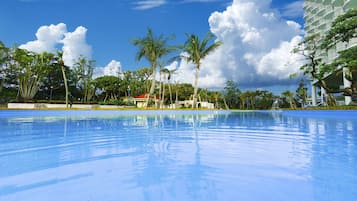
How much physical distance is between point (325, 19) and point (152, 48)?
24.2 metres

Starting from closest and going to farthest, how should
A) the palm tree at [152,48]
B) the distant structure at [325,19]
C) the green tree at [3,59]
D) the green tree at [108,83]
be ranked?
the palm tree at [152,48] < the distant structure at [325,19] < the green tree at [3,59] < the green tree at [108,83]

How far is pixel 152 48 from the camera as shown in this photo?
23984 mm

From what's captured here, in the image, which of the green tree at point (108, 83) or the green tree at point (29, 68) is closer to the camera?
the green tree at point (29, 68)

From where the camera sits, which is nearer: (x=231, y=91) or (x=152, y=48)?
(x=152, y=48)

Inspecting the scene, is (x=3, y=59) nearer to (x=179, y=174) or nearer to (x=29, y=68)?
(x=29, y=68)

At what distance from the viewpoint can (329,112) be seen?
1472 centimetres

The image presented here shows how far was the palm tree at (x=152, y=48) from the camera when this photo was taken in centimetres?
2400

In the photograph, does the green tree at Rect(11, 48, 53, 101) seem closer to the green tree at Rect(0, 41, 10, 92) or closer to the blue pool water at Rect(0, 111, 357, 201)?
the green tree at Rect(0, 41, 10, 92)

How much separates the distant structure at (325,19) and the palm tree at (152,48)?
16.5 meters

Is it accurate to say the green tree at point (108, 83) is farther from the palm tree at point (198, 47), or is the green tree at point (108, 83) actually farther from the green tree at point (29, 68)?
the palm tree at point (198, 47)

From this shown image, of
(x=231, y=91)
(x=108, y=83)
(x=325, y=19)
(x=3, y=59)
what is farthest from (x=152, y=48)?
(x=325, y=19)

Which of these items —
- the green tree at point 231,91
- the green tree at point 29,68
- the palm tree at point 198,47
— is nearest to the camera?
the palm tree at point 198,47

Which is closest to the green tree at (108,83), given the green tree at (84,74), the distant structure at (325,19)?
the green tree at (84,74)

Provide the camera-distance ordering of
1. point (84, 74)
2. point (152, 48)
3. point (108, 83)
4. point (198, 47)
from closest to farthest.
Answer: point (198, 47) < point (152, 48) < point (84, 74) < point (108, 83)
